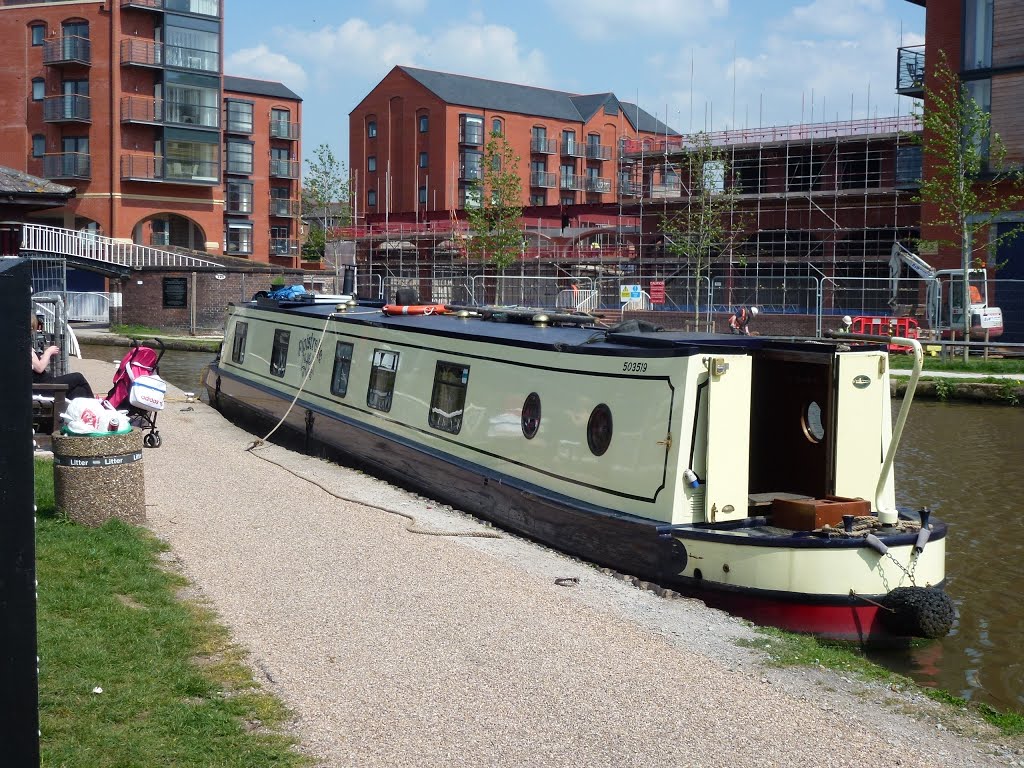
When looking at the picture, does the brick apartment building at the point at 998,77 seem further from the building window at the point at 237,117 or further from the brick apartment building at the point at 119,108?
the building window at the point at 237,117

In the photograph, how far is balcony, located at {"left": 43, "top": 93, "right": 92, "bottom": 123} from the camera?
5075 centimetres

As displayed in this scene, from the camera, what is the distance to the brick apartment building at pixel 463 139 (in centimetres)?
6988

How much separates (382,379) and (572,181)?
6346 cm

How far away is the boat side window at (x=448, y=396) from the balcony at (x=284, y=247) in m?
58.2

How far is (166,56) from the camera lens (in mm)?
51750

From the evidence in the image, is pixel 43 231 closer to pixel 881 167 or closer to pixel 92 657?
pixel 881 167

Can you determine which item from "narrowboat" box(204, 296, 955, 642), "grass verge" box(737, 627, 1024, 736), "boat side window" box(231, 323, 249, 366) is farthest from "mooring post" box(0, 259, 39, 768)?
"boat side window" box(231, 323, 249, 366)

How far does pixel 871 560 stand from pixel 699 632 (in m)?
1.55

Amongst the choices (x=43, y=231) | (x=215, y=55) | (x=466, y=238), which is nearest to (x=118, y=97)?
(x=215, y=55)

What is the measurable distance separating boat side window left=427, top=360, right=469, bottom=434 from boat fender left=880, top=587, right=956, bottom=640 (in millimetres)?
5315

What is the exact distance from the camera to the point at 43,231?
135ft

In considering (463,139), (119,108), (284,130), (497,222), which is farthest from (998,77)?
(284,130)

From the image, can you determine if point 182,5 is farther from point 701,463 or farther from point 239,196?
point 701,463

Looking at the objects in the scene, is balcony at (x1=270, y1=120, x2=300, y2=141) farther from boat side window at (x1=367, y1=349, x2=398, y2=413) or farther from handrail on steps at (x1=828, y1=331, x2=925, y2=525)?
handrail on steps at (x1=828, y1=331, x2=925, y2=525)
